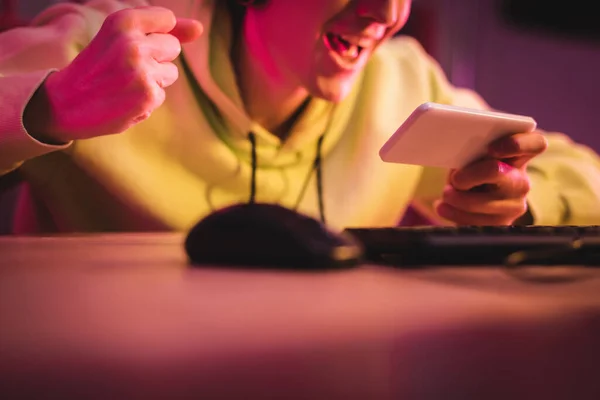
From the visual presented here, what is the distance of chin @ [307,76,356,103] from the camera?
0.94 meters

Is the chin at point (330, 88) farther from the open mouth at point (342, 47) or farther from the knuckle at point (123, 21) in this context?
the knuckle at point (123, 21)

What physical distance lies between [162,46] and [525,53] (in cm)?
175

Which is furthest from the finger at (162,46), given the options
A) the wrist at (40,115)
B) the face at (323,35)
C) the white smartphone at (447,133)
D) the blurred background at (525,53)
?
the blurred background at (525,53)

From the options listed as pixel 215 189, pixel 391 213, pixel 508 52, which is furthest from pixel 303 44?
pixel 508 52

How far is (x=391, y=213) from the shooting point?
1.19 metres

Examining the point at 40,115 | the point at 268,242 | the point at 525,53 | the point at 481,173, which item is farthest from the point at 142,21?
the point at 525,53

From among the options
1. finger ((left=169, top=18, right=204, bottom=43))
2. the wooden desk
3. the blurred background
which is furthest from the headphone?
the blurred background

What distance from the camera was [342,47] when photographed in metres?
0.95

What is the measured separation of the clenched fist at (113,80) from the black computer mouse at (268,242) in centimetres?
26

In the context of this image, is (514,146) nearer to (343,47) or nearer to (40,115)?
(343,47)

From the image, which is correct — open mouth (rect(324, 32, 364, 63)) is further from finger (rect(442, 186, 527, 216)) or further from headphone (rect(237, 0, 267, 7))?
finger (rect(442, 186, 527, 216))

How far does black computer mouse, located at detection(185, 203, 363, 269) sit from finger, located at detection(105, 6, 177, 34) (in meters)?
0.29

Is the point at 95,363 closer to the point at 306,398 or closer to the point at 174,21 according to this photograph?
the point at 306,398

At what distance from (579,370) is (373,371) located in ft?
0.25
